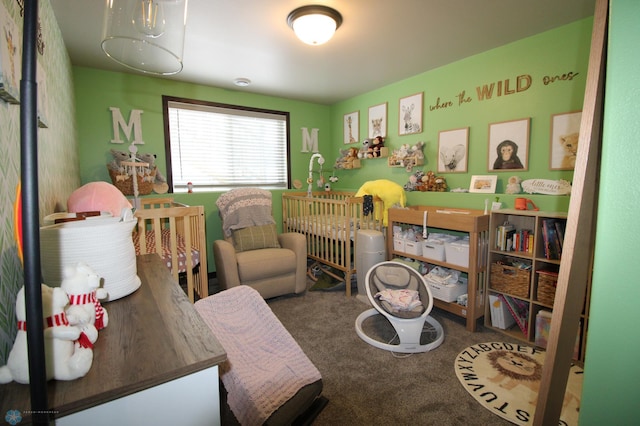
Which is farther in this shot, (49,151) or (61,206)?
(61,206)

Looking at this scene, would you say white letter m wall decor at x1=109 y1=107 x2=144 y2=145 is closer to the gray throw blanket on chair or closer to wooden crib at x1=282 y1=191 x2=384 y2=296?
the gray throw blanket on chair

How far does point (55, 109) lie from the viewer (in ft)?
5.86

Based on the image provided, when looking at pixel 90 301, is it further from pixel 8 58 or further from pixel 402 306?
pixel 402 306

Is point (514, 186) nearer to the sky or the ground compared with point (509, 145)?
nearer to the ground

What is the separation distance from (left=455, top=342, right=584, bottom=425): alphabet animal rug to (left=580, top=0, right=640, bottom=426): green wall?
42.3 inches

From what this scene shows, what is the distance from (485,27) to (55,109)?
114 inches

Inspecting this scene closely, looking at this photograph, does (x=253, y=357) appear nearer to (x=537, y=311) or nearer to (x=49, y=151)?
(x=49, y=151)

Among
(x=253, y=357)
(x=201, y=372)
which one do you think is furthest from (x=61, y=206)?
(x=201, y=372)

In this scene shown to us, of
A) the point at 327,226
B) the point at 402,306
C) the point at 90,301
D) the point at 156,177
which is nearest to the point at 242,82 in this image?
the point at 156,177

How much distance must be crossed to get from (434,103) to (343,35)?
4.03 ft

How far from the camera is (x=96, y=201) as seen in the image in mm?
1429

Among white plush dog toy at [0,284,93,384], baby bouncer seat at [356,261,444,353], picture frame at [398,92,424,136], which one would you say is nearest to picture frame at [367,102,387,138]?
picture frame at [398,92,424,136]

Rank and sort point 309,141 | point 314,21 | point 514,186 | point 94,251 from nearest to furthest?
point 94,251, point 314,21, point 514,186, point 309,141

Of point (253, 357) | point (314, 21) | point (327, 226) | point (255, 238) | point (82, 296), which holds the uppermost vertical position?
point (314, 21)
